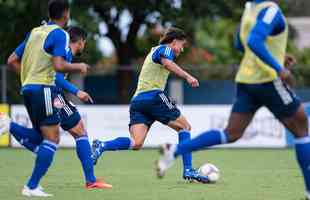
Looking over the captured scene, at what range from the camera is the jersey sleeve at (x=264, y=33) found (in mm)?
8008

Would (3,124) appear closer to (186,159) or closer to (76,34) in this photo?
(76,34)

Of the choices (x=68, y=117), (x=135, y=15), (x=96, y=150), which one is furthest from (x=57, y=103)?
(x=135, y=15)

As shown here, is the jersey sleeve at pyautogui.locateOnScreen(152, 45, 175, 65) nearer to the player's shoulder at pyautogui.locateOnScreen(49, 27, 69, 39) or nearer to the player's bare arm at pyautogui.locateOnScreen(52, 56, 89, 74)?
the player's bare arm at pyautogui.locateOnScreen(52, 56, 89, 74)

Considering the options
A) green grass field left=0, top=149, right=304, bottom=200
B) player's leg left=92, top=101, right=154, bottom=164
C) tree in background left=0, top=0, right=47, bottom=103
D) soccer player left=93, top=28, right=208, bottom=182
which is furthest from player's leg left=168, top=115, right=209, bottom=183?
tree in background left=0, top=0, right=47, bottom=103

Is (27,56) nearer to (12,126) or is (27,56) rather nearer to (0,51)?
(12,126)

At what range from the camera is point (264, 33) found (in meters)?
8.02

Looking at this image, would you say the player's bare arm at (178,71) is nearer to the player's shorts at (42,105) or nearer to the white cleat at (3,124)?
the player's shorts at (42,105)

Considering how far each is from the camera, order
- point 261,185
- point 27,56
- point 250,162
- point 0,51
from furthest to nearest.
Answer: point 0,51 → point 250,162 → point 261,185 → point 27,56

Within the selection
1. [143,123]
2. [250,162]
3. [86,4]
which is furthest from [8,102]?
[143,123]

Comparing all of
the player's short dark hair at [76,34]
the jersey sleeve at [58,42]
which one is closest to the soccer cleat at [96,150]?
the player's short dark hair at [76,34]

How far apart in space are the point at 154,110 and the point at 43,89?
2663 millimetres

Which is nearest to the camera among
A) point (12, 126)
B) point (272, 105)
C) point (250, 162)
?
point (272, 105)

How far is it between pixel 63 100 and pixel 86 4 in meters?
16.7

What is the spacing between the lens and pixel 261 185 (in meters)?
10.7
